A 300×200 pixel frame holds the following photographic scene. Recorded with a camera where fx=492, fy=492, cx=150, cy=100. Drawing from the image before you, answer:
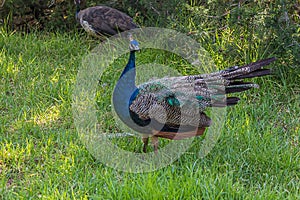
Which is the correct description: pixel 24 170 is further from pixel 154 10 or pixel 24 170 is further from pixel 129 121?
pixel 154 10

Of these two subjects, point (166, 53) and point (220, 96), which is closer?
point (220, 96)

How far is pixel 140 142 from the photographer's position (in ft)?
14.4

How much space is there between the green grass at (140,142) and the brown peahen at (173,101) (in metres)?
0.30

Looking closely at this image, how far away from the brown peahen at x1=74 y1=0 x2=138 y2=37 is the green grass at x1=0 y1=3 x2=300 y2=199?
619mm

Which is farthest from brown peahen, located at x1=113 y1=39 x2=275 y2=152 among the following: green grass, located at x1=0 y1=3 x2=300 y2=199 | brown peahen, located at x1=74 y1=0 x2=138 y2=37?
brown peahen, located at x1=74 y1=0 x2=138 y2=37

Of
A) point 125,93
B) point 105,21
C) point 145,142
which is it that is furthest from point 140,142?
point 105,21

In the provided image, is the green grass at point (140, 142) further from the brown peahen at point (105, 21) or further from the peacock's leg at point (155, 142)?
the brown peahen at point (105, 21)

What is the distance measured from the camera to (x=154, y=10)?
652 centimetres

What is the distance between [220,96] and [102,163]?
44.1 inches

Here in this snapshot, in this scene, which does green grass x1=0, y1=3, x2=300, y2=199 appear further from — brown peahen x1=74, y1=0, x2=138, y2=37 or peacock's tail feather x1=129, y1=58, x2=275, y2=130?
brown peahen x1=74, y1=0, x2=138, y2=37

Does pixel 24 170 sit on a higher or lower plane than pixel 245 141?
lower

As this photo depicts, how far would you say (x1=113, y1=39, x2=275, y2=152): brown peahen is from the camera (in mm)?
3961

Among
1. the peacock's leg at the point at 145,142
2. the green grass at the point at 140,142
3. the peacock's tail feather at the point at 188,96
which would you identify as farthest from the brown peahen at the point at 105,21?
the peacock's leg at the point at 145,142

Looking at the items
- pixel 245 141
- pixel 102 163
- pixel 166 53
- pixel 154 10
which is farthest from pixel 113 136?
pixel 154 10
